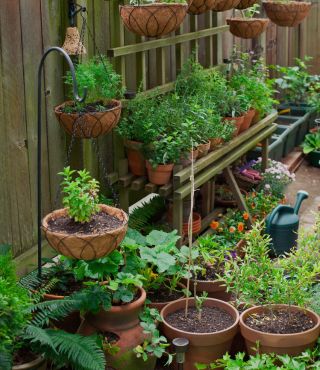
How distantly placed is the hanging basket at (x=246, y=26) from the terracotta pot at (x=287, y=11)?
1.62 ft

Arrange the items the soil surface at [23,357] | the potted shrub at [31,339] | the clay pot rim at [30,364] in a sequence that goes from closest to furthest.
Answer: the potted shrub at [31,339] < the clay pot rim at [30,364] < the soil surface at [23,357]

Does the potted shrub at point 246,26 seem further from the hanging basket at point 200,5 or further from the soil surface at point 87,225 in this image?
the soil surface at point 87,225

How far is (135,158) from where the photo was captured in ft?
18.0

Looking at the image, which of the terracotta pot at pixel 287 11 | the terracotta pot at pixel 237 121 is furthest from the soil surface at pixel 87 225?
the terracotta pot at pixel 287 11

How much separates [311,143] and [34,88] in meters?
4.81

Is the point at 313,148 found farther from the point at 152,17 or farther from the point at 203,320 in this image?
the point at 203,320

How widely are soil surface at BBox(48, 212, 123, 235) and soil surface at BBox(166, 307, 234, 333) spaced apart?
2.66 feet

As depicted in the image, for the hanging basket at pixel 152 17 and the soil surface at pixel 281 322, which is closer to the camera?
the soil surface at pixel 281 322

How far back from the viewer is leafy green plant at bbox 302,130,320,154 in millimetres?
8719

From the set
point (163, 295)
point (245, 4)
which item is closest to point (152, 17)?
point (163, 295)

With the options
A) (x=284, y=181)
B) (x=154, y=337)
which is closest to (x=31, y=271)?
(x=154, y=337)

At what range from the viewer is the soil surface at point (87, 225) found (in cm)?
391

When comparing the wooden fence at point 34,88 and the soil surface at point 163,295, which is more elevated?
the wooden fence at point 34,88

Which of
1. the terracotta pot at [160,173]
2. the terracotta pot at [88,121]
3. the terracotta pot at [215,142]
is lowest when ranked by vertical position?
the terracotta pot at [160,173]
